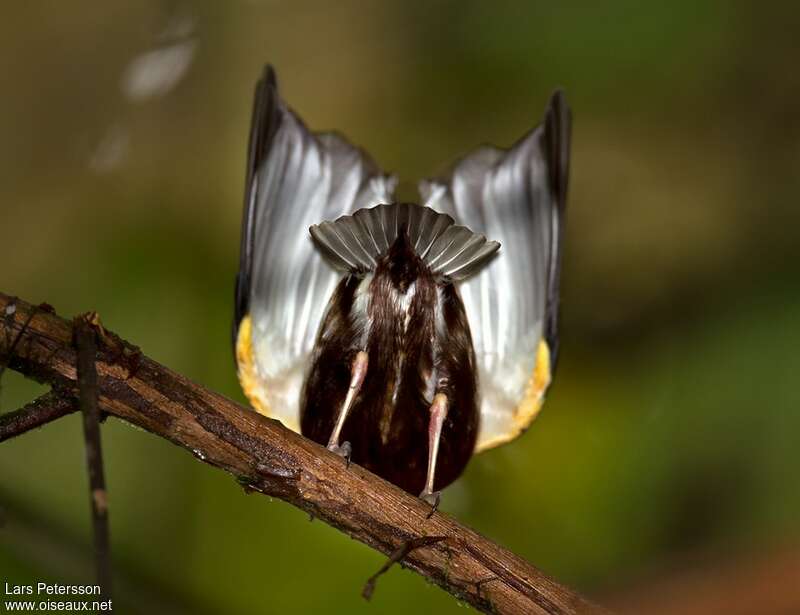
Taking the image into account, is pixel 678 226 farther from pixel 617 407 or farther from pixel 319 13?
pixel 319 13

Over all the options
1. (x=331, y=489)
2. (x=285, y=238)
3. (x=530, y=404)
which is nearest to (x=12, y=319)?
(x=331, y=489)

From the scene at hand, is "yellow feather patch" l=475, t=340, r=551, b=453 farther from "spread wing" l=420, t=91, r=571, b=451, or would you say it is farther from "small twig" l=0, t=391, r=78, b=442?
"small twig" l=0, t=391, r=78, b=442

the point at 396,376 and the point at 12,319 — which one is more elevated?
the point at 396,376

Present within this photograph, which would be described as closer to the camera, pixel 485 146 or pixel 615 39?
pixel 485 146

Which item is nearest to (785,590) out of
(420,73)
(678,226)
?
(678,226)

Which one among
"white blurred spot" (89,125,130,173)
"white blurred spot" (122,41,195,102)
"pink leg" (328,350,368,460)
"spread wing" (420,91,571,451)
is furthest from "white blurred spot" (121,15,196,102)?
"pink leg" (328,350,368,460)

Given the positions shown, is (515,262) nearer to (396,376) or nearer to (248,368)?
(396,376)
